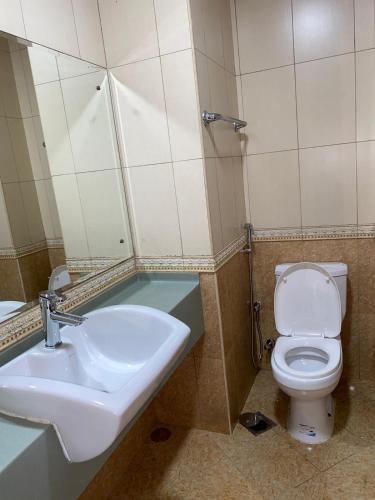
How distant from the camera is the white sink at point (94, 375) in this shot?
86 centimetres

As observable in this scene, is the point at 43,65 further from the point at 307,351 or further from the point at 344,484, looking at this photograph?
the point at 344,484

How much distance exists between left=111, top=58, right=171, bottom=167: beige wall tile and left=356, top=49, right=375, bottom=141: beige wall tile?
42.0 inches

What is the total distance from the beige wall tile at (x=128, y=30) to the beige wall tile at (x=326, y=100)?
87cm

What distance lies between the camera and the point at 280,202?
2264mm

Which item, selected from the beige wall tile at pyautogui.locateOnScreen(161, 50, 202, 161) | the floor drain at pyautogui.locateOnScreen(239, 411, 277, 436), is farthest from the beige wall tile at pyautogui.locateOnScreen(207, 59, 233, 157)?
the floor drain at pyautogui.locateOnScreen(239, 411, 277, 436)

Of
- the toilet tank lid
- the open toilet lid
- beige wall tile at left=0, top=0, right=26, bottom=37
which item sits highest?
beige wall tile at left=0, top=0, right=26, bottom=37

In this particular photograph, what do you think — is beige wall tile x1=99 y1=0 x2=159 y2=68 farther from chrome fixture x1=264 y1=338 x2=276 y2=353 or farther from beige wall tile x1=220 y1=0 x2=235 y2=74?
chrome fixture x1=264 y1=338 x2=276 y2=353

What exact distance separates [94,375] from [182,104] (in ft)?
3.93

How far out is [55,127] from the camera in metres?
1.58

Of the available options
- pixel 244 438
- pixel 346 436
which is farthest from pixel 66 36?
pixel 346 436

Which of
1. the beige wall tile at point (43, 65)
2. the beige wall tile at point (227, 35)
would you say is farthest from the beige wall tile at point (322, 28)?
the beige wall tile at point (43, 65)

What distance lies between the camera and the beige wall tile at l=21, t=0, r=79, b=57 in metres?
1.40

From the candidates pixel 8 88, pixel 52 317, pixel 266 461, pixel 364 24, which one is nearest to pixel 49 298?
pixel 52 317

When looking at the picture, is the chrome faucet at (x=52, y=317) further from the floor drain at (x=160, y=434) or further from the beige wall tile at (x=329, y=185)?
the beige wall tile at (x=329, y=185)
